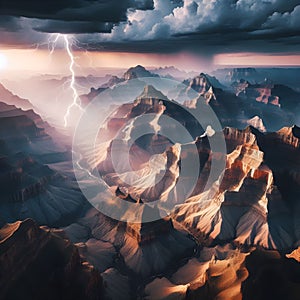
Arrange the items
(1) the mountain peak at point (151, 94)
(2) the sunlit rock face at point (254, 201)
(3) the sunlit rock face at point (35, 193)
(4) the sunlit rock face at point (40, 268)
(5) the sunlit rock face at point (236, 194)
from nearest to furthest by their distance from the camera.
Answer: (4) the sunlit rock face at point (40, 268), (2) the sunlit rock face at point (254, 201), (5) the sunlit rock face at point (236, 194), (3) the sunlit rock face at point (35, 193), (1) the mountain peak at point (151, 94)

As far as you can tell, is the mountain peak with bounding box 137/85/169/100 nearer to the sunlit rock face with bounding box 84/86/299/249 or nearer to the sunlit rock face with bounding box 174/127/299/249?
the sunlit rock face with bounding box 84/86/299/249

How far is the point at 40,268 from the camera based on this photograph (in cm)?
4519

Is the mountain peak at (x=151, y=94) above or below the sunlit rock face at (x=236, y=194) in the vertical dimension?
Result: above

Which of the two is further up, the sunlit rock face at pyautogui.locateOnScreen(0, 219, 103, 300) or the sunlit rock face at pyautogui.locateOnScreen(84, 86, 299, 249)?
the sunlit rock face at pyautogui.locateOnScreen(0, 219, 103, 300)

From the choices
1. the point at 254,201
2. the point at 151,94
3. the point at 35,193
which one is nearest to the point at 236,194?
the point at 254,201

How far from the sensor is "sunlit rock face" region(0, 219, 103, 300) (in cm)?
4194

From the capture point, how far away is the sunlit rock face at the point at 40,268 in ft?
138

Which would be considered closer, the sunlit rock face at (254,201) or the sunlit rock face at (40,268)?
the sunlit rock face at (40,268)

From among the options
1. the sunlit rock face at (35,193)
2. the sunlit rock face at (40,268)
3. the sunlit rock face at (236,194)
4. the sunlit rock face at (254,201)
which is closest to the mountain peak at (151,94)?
the sunlit rock face at (236,194)

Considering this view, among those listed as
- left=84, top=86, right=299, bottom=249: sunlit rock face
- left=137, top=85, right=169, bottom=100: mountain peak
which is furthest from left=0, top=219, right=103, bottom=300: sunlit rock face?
left=137, top=85, right=169, bottom=100: mountain peak

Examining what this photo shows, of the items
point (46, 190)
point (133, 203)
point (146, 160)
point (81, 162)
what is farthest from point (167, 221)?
point (81, 162)

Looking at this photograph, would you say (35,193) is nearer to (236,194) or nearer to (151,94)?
(236,194)

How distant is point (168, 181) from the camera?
103312 millimetres

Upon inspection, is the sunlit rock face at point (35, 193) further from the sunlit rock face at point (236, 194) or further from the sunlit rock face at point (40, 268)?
the sunlit rock face at point (40, 268)
